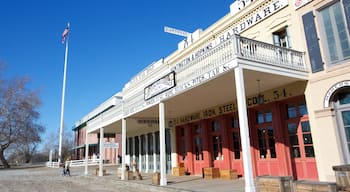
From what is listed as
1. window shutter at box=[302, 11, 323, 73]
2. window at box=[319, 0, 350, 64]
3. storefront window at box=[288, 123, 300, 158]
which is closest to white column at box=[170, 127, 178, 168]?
storefront window at box=[288, 123, 300, 158]

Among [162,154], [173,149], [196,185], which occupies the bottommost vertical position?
[196,185]

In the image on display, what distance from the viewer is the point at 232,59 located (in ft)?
24.7

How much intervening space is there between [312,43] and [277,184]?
5031 mm

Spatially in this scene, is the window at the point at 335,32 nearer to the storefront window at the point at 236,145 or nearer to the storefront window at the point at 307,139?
the storefront window at the point at 307,139

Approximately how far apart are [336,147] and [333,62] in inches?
99.5

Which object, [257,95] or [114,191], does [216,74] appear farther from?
[114,191]

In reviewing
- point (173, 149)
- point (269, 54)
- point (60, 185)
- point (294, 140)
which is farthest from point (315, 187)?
point (60, 185)

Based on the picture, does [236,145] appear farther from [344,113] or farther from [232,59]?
[232,59]

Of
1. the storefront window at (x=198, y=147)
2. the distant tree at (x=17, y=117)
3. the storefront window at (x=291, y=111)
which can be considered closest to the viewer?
the storefront window at (x=291, y=111)

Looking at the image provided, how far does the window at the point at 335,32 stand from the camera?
26.8ft

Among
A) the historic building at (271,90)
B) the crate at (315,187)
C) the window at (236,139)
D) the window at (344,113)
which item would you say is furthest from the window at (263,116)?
the crate at (315,187)

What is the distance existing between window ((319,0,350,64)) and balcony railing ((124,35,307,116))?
0.86 metres

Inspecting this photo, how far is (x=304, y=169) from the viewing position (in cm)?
922

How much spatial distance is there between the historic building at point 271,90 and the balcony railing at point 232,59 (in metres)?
0.03
